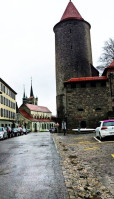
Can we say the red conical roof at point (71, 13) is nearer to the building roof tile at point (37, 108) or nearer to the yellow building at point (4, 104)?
the yellow building at point (4, 104)

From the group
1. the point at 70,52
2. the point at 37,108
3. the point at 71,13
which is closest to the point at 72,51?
the point at 70,52

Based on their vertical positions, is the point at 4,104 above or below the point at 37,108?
below

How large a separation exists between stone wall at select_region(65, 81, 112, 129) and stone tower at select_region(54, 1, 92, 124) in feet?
22.1

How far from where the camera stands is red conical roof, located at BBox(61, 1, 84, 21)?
48.9 m

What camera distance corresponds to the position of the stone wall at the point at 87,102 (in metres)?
37.9

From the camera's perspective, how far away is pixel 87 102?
3859 cm

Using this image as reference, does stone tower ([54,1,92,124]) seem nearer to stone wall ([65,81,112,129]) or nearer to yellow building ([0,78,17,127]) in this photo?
stone wall ([65,81,112,129])

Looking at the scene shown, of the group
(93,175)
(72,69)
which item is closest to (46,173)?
(93,175)

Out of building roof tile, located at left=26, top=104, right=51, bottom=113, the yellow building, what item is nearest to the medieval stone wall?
the yellow building

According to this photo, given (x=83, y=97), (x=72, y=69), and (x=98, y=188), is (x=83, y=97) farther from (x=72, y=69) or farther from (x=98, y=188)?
(x=98, y=188)

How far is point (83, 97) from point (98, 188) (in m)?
34.9

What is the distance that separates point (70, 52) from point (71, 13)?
1127cm

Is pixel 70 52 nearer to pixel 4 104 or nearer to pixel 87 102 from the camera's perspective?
pixel 87 102

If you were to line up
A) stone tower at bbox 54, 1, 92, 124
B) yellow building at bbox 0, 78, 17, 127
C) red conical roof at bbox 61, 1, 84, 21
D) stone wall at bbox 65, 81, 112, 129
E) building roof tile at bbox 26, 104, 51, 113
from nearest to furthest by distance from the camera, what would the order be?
stone wall at bbox 65, 81, 112, 129, yellow building at bbox 0, 78, 17, 127, stone tower at bbox 54, 1, 92, 124, red conical roof at bbox 61, 1, 84, 21, building roof tile at bbox 26, 104, 51, 113
